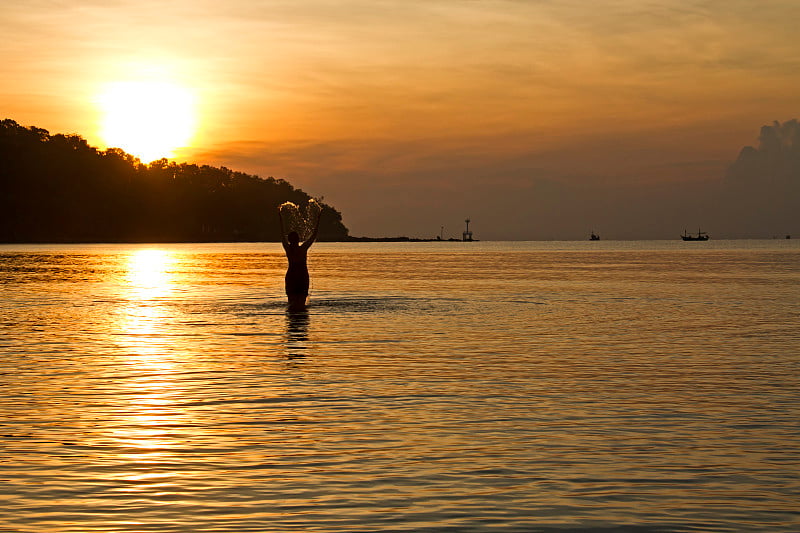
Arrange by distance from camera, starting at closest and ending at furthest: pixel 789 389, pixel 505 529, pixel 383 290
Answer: pixel 505 529
pixel 789 389
pixel 383 290

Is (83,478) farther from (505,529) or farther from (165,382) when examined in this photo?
(165,382)

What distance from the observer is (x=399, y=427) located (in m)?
16.8

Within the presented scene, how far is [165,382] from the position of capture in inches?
878

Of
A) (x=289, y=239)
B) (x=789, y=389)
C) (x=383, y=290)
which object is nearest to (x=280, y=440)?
(x=789, y=389)

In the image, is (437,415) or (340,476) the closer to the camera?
(340,476)

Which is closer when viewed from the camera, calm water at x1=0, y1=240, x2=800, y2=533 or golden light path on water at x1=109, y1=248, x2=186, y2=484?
calm water at x1=0, y1=240, x2=800, y2=533

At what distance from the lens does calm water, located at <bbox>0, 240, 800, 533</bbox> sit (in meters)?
11.8

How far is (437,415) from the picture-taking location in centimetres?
1795

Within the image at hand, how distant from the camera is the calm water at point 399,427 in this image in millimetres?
11820

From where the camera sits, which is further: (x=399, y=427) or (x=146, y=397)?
(x=146, y=397)

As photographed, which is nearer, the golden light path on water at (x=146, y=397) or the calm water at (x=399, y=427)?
the calm water at (x=399, y=427)

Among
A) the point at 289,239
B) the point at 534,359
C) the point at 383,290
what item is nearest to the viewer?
the point at 534,359

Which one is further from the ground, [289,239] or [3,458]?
[289,239]

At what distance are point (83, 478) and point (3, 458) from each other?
1949 mm
